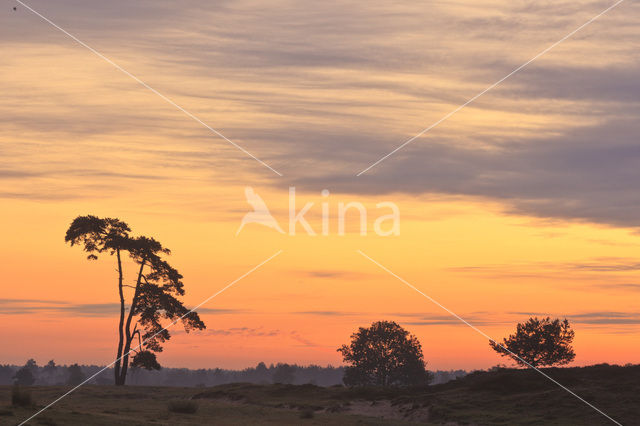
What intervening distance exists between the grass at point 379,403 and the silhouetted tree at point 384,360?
6034 centimetres

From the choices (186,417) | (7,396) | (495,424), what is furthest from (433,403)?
(7,396)

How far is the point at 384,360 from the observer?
13788cm

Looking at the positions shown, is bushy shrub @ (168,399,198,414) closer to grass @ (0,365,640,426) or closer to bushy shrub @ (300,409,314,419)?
grass @ (0,365,640,426)

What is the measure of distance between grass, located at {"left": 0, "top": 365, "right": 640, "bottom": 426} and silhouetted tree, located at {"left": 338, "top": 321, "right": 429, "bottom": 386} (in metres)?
60.3

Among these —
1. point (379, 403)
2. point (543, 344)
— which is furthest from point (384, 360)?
point (379, 403)

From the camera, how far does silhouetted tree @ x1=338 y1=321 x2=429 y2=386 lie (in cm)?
13638

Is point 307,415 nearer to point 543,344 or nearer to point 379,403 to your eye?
point 379,403

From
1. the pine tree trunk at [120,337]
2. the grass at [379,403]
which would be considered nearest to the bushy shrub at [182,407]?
the grass at [379,403]

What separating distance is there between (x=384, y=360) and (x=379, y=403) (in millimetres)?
74189

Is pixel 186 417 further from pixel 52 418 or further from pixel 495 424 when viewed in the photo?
pixel 495 424

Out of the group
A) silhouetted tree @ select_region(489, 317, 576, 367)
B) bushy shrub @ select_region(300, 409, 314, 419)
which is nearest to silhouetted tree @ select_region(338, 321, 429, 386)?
silhouetted tree @ select_region(489, 317, 576, 367)

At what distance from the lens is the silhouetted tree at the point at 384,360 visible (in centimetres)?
13638

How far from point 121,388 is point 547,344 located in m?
62.1

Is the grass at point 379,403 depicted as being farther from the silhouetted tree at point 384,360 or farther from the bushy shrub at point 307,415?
the silhouetted tree at point 384,360
